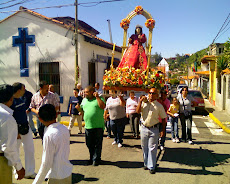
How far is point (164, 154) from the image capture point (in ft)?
20.6

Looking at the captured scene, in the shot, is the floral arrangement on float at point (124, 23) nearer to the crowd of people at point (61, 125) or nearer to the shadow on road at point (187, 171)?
the crowd of people at point (61, 125)

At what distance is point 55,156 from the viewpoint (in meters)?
2.73

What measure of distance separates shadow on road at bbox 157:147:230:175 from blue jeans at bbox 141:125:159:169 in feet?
1.22

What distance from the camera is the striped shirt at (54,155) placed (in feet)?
8.79

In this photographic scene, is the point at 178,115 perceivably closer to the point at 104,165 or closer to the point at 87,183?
the point at 104,165

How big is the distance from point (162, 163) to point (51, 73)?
8.61 meters

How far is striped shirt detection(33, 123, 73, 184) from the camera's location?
2.68m

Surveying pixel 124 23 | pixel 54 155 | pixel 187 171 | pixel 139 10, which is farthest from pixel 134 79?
pixel 54 155

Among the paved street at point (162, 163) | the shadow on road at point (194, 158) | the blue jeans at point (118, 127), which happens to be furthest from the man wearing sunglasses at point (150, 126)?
the blue jeans at point (118, 127)

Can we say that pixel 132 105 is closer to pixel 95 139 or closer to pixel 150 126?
pixel 95 139

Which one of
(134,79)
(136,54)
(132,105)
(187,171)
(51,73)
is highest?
(136,54)

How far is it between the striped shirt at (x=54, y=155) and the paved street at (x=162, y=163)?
6.70 ft

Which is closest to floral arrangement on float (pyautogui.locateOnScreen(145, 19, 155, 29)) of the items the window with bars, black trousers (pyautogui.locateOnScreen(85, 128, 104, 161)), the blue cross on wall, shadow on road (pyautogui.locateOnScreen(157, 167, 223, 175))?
black trousers (pyautogui.locateOnScreen(85, 128, 104, 161))

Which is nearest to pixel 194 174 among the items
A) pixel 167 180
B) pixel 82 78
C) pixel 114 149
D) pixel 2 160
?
pixel 167 180
